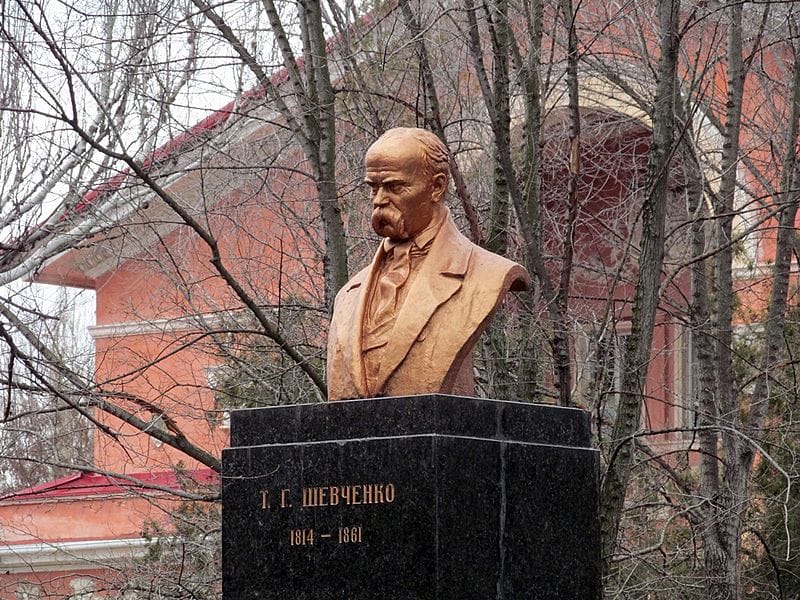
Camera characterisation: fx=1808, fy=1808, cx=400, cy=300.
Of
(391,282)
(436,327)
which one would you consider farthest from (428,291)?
(391,282)

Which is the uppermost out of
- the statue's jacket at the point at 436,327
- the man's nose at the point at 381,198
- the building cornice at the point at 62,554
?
the man's nose at the point at 381,198

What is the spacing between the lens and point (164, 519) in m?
18.4

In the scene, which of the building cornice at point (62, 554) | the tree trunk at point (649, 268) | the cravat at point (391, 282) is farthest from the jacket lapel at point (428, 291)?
the building cornice at point (62, 554)

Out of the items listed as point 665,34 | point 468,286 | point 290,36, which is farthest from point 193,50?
point 468,286

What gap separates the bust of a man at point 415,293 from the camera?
8.31m

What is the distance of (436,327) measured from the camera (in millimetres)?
8320

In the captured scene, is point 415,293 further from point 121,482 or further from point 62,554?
point 62,554

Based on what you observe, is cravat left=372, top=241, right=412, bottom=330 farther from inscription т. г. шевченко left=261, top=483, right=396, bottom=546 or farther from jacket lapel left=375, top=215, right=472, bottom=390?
inscription т. г. шевченко left=261, top=483, right=396, bottom=546

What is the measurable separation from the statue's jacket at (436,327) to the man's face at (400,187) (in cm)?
17

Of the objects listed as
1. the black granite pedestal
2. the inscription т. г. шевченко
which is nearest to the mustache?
the black granite pedestal

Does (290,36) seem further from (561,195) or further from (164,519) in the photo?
(164,519)

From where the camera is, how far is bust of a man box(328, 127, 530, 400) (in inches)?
327

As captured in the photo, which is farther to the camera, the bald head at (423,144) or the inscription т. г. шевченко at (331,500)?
the bald head at (423,144)

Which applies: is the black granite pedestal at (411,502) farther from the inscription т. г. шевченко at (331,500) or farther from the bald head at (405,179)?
the bald head at (405,179)
